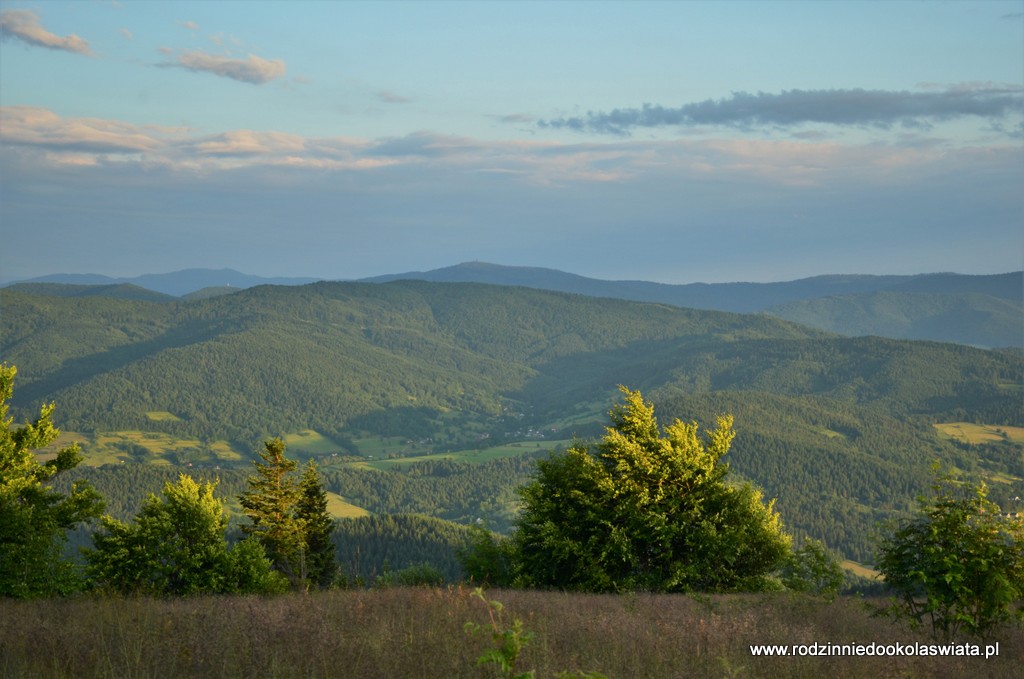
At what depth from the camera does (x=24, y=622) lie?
39.1 feet

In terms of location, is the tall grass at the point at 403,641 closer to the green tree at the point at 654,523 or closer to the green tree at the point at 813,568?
the green tree at the point at 654,523

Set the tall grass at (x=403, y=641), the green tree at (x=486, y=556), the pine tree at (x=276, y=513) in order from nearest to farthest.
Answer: the tall grass at (x=403, y=641), the green tree at (x=486, y=556), the pine tree at (x=276, y=513)

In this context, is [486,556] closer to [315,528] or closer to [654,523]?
[654,523]

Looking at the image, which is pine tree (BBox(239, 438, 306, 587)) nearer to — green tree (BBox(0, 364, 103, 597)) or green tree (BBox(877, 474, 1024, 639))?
green tree (BBox(0, 364, 103, 597))

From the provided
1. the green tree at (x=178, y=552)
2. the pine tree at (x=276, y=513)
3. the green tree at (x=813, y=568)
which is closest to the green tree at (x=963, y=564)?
the green tree at (x=813, y=568)

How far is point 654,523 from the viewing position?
87.2 feet

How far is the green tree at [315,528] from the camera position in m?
54.1

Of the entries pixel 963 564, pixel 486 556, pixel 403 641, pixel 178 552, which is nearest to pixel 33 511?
pixel 178 552

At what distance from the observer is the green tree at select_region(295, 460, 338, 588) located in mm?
54125

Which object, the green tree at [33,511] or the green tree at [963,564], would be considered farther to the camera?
the green tree at [33,511]

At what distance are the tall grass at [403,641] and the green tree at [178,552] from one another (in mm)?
19687

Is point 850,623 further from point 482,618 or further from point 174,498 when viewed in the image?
point 174,498

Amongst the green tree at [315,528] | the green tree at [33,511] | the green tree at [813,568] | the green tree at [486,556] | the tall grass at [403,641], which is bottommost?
the green tree at [315,528]

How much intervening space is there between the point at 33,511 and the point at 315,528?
27.5 metres
